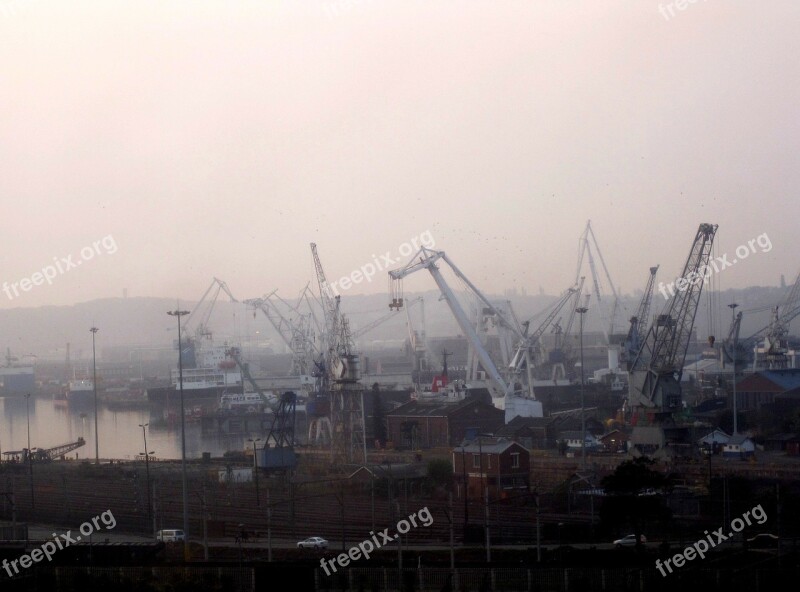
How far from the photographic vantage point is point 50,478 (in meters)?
14.8

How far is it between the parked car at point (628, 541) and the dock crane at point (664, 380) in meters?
6.36

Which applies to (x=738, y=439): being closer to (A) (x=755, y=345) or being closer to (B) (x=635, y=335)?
(B) (x=635, y=335)

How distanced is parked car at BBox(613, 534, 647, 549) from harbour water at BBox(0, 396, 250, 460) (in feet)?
42.5

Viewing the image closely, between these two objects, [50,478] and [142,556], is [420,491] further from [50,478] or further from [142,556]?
[50,478]

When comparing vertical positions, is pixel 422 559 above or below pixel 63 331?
below

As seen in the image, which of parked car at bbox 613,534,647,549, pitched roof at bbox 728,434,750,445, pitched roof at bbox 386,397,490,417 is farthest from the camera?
pitched roof at bbox 386,397,490,417

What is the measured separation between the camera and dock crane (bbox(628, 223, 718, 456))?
48.5 ft

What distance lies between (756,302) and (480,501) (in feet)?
200

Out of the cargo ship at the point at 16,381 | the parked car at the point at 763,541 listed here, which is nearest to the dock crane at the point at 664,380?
the parked car at the point at 763,541

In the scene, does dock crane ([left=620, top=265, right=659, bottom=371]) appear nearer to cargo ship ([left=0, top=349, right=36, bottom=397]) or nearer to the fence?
the fence

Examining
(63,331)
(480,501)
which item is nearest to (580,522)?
(480,501)

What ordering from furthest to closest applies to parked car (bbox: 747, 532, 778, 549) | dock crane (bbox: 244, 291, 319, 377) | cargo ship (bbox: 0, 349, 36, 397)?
1. cargo ship (bbox: 0, 349, 36, 397)
2. dock crane (bbox: 244, 291, 319, 377)
3. parked car (bbox: 747, 532, 778, 549)

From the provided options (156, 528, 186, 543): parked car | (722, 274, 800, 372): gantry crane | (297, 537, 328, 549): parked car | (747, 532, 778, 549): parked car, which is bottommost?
(747, 532, 778, 549): parked car

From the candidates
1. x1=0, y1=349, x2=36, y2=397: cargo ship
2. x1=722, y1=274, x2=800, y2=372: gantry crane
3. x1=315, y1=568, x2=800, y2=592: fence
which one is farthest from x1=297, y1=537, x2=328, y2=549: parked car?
x1=0, y1=349, x2=36, y2=397: cargo ship
